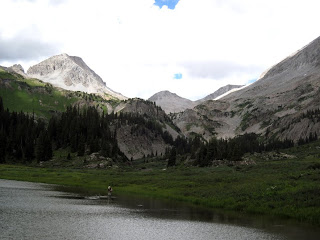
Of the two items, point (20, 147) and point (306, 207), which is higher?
point (20, 147)

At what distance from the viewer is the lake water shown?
1364 inches

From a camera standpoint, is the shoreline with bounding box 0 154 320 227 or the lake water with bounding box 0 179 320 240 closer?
the lake water with bounding box 0 179 320 240

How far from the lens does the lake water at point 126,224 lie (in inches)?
1364

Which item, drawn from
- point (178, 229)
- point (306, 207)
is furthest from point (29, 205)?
point (306, 207)

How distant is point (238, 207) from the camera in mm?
59312

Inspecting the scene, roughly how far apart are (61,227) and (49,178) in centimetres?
8284

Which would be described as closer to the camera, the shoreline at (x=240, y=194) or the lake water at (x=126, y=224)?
the lake water at (x=126, y=224)

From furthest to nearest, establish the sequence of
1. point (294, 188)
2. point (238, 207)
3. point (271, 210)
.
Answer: point (294, 188) → point (238, 207) → point (271, 210)

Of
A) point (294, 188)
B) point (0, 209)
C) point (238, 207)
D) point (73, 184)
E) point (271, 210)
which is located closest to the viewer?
point (0, 209)

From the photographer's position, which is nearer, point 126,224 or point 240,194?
point 126,224

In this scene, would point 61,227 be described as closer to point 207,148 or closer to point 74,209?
point 74,209

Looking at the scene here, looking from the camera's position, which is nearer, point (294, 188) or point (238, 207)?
point (238, 207)

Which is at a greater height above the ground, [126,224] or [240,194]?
[240,194]

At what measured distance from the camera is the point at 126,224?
41469mm
